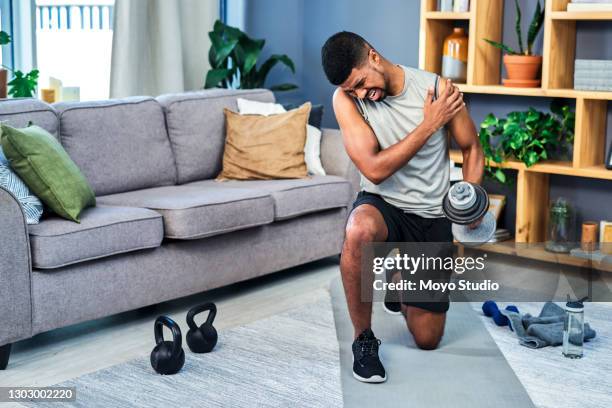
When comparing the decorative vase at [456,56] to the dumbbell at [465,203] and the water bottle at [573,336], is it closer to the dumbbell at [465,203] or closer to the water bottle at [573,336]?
the water bottle at [573,336]

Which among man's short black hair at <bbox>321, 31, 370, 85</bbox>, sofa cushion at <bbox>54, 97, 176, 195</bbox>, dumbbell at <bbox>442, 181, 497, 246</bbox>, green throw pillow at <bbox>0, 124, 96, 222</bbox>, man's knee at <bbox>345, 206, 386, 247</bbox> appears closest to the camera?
dumbbell at <bbox>442, 181, 497, 246</bbox>

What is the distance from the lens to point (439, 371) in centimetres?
299

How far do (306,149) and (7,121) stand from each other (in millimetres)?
1525

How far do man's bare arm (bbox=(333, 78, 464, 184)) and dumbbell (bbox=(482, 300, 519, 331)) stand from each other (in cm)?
90

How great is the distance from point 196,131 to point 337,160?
713mm

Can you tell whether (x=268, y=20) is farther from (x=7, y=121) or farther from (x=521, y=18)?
(x=7, y=121)

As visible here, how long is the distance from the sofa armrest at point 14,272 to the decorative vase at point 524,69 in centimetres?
260

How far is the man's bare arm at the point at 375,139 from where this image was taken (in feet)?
9.44

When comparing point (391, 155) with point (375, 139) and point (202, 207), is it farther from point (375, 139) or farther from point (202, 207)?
point (202, 207)

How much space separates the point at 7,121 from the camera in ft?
11.1

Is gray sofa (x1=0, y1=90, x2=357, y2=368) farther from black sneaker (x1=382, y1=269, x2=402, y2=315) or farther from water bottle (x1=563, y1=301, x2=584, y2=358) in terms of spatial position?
water bottle (x1=563, y1=301, x2=584, y2=358)

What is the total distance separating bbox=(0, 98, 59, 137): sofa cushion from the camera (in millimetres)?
3457

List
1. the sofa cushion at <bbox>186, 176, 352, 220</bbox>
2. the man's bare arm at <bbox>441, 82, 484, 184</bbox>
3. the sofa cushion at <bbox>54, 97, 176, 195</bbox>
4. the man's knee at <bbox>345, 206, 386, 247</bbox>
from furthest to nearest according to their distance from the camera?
the sofa cushion at <bbox>186, 176, 352, 220</bbox>, the sofa cushion at <bbox>54, 97, 176, 195</bbox>, the man's bare arm at <bbox>441, 82, 484, 184</bbox>, the man's knee at <bbox>345, 206, 386, 247</bbox>

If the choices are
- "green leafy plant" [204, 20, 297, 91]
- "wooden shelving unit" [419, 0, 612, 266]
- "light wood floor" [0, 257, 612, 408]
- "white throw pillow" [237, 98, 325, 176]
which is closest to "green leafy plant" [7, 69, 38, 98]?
"white throw pillow" [237, 98, 325, 176]
